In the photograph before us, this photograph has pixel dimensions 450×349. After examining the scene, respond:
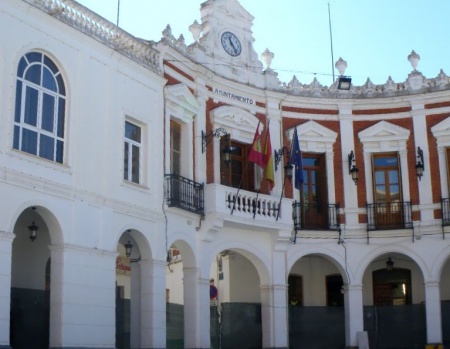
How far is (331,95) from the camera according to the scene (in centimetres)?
2622

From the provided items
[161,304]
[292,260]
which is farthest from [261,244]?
[161,304]

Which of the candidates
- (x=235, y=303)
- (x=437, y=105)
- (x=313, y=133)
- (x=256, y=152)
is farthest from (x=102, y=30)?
(x=437, y=105)

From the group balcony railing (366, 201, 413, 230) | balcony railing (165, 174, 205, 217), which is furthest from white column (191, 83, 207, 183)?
balcony railing (366, 201, 413, 230)

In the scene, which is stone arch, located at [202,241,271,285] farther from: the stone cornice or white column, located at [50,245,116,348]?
the stone cornice

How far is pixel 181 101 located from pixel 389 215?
7.53 metres

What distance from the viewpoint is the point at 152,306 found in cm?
2009

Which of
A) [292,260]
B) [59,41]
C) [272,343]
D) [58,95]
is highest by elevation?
[59,41]

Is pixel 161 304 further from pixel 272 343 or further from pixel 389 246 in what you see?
pixel 389 246

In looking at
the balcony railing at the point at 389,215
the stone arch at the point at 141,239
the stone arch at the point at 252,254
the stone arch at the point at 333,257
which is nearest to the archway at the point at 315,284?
the stone arch at the point at 333,257

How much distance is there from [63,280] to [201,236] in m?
5.57

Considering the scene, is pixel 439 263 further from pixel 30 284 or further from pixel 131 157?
pixel 30 284

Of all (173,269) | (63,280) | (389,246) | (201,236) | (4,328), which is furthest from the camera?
(173,269)

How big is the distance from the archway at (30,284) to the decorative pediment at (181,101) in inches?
181

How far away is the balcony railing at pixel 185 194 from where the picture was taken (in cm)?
2103
